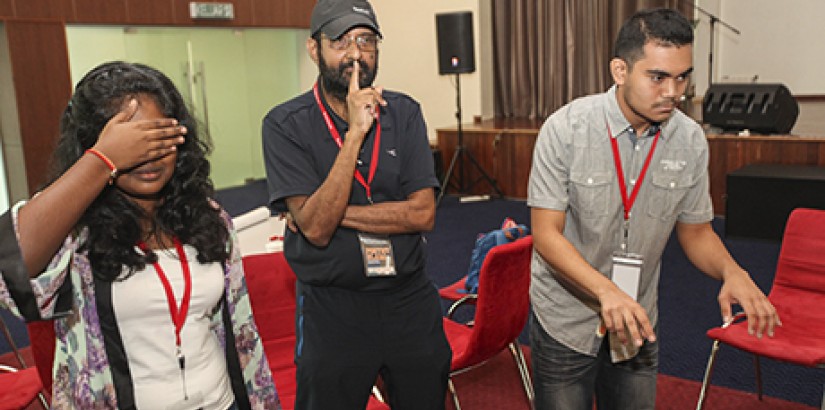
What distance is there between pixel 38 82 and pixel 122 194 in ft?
22.4

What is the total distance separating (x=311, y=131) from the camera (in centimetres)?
208

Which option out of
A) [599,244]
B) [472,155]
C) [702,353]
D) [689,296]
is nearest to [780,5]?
[472,155]

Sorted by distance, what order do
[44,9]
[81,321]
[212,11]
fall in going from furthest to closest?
1. [212,11]
2. [44,9]
3. [81,321]

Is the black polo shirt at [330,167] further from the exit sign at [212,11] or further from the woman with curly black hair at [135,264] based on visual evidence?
the exit sign at [212,11]

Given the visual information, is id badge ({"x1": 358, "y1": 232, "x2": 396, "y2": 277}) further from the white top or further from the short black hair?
the short black hair

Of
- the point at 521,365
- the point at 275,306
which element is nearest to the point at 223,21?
the point at 275,306

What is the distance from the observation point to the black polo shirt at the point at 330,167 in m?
2.02

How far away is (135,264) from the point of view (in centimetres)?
150

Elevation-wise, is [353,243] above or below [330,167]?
below

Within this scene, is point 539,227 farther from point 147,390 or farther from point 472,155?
point 472,155

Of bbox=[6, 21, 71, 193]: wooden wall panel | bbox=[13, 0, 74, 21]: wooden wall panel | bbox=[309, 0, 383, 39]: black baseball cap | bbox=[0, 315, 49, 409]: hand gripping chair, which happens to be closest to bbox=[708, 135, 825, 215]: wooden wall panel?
bbox=[309, 0, 383, 39]: black baseball cap

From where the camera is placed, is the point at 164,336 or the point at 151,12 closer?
the point at 164,336

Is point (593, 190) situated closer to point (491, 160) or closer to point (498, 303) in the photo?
point (498, 303)

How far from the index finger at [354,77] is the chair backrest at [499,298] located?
87cm
